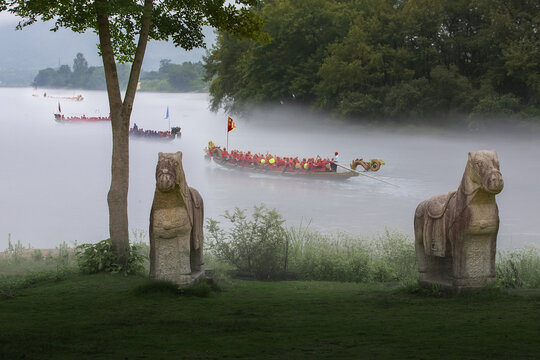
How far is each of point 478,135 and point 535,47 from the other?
17.4 feet

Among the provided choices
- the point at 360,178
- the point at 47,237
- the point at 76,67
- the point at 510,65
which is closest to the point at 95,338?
the point at 47,237

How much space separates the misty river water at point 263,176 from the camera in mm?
27328

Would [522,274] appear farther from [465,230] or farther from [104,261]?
[104,261]

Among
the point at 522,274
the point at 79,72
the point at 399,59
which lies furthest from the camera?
the point at 79,72

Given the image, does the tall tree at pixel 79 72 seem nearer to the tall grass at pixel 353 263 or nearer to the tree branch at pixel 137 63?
the tall grass at pixel 353 263

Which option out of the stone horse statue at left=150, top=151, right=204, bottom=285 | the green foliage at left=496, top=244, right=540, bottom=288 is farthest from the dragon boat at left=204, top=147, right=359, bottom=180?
the stone horse statue at left=150, top=151, right=204, bottom=285

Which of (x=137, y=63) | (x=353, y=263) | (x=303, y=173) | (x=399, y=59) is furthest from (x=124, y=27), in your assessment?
(x=399, y=59)

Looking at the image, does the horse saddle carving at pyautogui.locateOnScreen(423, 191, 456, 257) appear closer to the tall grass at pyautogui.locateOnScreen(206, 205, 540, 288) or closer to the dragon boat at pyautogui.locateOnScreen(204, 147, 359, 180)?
the tall grass at pyautogui.locateOnScreen(206, 205, 540, 288)

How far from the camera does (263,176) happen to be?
113ft

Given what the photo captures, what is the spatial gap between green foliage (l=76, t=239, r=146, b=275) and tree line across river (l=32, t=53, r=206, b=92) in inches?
1838

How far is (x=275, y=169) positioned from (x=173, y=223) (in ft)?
76.3

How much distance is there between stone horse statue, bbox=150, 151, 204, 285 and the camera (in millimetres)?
10664

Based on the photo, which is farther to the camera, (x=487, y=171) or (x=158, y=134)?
(x=158, y=134)

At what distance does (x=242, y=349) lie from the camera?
24.8 ft
